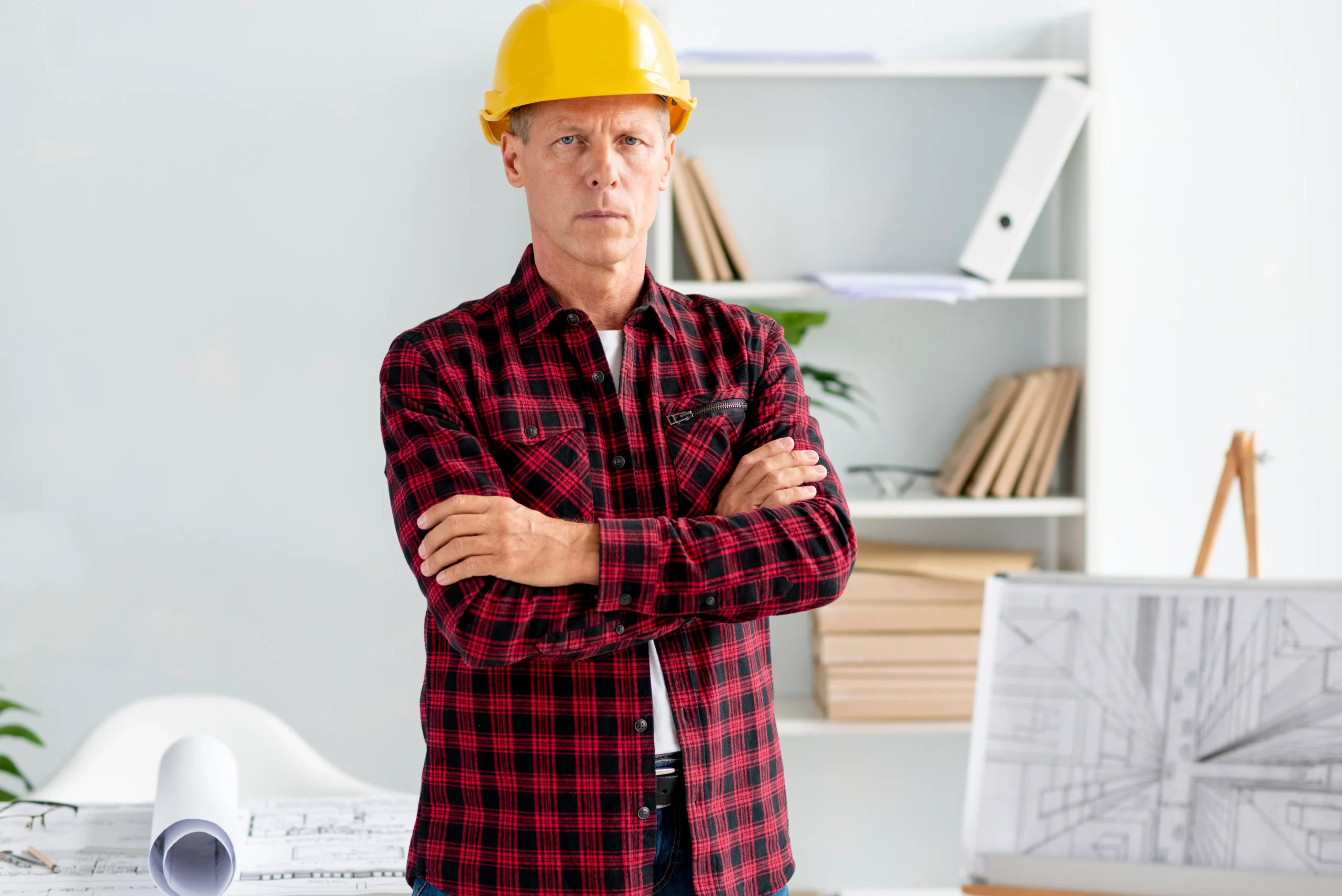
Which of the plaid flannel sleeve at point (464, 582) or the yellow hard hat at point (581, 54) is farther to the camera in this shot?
the yellow hard hat at point (581, 54)

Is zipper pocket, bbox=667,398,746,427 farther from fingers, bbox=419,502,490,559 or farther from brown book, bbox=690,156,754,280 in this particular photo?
brown book, bbox=690,156,754,280

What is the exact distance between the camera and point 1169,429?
8.21 feet

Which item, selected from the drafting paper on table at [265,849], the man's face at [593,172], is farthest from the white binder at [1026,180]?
the drafting paper on table at [265,849]

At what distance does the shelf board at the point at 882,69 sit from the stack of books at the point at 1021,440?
0.57 m

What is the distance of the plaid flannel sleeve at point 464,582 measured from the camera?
1188 mm

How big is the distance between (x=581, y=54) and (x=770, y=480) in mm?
A: 516

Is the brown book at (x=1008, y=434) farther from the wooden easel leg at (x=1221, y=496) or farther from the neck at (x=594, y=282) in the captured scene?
the neck at (x=594, y=282)

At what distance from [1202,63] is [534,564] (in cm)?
199

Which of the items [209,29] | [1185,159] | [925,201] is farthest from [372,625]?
[1185,159]

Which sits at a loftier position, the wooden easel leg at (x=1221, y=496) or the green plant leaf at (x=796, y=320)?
the green plant leaf at (x=796, y=320)

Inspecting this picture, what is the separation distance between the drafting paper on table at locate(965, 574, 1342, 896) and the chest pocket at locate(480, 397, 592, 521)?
0.51m

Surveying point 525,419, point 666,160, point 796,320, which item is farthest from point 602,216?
point 796,320

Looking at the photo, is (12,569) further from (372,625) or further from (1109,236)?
(1109,236)

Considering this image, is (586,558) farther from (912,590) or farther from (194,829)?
(912,590)
